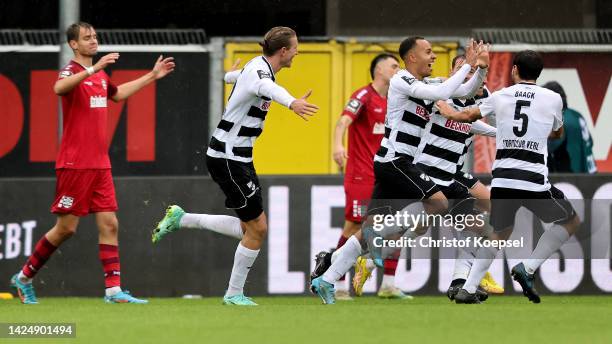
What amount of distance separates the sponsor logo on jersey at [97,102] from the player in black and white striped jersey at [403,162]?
6.72 ft

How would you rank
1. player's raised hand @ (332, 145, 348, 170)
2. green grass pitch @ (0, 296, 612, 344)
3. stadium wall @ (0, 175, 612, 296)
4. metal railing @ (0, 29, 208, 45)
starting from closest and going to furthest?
1. green grass pitch @ (0, 296, 612, 344)
2. player's raised hand @ (332, 145, 348, 170)
3. stadium wall @ (0, 175, 612, 296)
4. metal railing @ (0, 29, 208, 45)

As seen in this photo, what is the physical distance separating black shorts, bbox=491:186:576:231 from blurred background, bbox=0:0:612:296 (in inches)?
78.8

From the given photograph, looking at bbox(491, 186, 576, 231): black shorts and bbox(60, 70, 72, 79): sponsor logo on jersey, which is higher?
bbox(60, 70, 72, 79): sponsor logo on jersey

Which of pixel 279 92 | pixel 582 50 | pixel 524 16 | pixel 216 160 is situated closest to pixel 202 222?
pixel 216 160

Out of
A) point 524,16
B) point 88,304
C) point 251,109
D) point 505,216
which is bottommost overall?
point 88,304

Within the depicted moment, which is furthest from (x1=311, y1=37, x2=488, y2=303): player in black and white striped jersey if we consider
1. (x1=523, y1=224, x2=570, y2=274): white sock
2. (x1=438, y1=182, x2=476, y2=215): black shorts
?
(x1=523, y1=224, x2=570, y2=274): white sock

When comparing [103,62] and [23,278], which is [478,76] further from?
[23,278]

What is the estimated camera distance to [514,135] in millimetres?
10234

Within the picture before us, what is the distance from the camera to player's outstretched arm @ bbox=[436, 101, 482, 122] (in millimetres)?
10328

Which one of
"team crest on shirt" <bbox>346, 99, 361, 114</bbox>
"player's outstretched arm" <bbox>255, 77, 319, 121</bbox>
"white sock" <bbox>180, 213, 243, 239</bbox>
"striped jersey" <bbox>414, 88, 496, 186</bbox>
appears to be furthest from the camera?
"team crest on shirt" <bbox>346, 99, 361, 114</bbox>

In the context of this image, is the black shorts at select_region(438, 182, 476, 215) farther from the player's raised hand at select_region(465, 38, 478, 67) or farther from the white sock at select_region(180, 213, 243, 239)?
the white sock at select_region(180, 213, 243, 239)

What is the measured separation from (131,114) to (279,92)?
14.4 ft

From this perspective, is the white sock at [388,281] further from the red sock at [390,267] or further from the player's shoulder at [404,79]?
the player's shoulder at [404,79]

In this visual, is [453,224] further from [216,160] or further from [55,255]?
[55,255]
